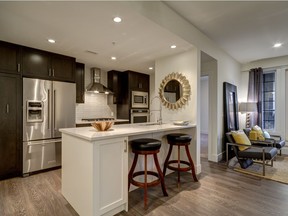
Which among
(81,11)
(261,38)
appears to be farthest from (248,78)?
(81,11)

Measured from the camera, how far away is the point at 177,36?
2691mm

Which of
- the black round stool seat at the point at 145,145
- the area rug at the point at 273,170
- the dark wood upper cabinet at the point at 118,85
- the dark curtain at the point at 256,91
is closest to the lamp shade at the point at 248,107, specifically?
the dark curtain at the point at 256,91

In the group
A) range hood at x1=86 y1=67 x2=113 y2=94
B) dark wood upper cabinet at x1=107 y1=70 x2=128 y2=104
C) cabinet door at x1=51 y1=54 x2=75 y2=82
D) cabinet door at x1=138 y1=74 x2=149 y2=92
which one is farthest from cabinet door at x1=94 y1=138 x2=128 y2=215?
cabinet door at x1=138 y1=74 x2=149 y2=92

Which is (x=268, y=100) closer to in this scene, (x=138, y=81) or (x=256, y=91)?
(x=256, y=91)

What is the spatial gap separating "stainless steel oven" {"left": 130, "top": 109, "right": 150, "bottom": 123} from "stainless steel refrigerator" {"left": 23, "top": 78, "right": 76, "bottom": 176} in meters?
1.96

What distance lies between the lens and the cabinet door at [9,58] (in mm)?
2915

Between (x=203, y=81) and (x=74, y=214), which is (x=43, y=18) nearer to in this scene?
(x=74, y=214)

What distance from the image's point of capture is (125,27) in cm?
241

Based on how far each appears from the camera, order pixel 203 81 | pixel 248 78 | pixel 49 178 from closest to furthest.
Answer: pixel 49 178, pixel 248 78, pixel 203 81

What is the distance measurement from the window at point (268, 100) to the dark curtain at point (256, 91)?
0.27m

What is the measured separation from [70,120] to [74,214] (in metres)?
2.15

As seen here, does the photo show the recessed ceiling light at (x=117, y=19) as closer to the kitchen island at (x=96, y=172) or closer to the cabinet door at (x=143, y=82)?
the kitchen island at (x=96, y=172)

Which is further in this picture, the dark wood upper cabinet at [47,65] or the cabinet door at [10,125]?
the dark wood upper cabinet at [47,65]

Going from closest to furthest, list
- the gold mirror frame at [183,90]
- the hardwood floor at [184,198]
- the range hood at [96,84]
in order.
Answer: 1. the hardwood floor at [184,198]
2. the gold mirror frame at [183,90]
3. the range hood at [96,84]
